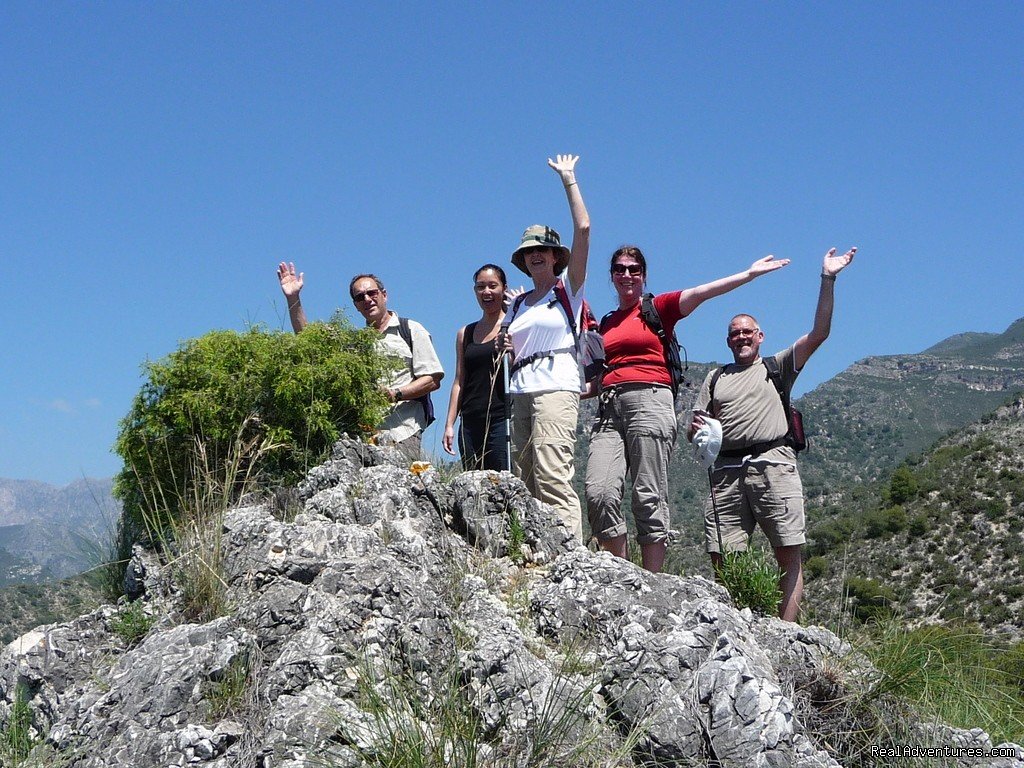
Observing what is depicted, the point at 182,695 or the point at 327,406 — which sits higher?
the point at 327,406

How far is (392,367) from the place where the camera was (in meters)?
7.45

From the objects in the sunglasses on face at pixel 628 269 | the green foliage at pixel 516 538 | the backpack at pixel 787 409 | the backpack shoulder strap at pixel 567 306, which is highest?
the sunglasses on face at pixel 628 269

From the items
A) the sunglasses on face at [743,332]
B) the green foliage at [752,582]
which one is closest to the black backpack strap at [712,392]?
the sunglasses on face at [743,332]

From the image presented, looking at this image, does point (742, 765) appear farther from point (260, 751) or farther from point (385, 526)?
point (385, 526)

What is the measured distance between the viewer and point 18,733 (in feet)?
17.3

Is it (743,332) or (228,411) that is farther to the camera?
(743,332)

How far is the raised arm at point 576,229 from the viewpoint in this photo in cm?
683

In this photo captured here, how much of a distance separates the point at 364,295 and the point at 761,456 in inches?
134

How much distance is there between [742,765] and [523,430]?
316 cm

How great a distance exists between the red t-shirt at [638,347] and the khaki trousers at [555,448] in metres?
0.38

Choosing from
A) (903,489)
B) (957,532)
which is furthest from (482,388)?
(903,489)

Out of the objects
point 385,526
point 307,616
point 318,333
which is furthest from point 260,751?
point 318,333

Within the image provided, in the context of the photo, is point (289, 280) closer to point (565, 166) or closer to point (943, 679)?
point (565, 166)

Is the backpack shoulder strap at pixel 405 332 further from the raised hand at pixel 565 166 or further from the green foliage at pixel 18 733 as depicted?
the green foliage at pixel 18 733
